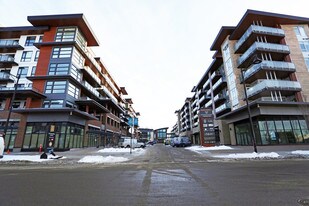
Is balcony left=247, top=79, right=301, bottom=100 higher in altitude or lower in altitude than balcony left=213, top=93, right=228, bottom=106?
lower

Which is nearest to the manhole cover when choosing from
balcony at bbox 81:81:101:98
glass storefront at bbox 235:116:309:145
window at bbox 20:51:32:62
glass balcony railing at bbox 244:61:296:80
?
glass storefront at bbox 235:116:309:145

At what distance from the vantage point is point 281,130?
27250mm

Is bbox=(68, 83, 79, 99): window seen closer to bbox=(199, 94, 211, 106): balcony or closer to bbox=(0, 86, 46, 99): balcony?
bbox=(0, 86, 46, 99): balcony

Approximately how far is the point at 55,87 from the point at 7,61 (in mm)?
14370

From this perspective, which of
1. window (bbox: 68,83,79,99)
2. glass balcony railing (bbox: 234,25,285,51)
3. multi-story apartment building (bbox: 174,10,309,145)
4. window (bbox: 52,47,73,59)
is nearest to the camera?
multi-story apartment building (bbox: 174,10,309,145)

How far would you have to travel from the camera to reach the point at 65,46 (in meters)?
33.6

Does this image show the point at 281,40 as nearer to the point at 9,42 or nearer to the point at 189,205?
the point at 189,205

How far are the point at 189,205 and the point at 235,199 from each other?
4.31 feet

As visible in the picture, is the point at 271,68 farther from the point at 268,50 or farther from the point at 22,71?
the point at 22,71

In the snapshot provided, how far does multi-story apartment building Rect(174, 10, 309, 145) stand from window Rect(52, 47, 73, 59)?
31.0 metres

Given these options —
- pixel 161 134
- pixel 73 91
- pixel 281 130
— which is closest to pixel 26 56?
pixel 73 91

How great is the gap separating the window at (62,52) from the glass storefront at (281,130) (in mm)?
35672

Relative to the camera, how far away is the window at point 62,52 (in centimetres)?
3281

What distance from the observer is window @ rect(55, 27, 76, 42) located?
34156 mm
